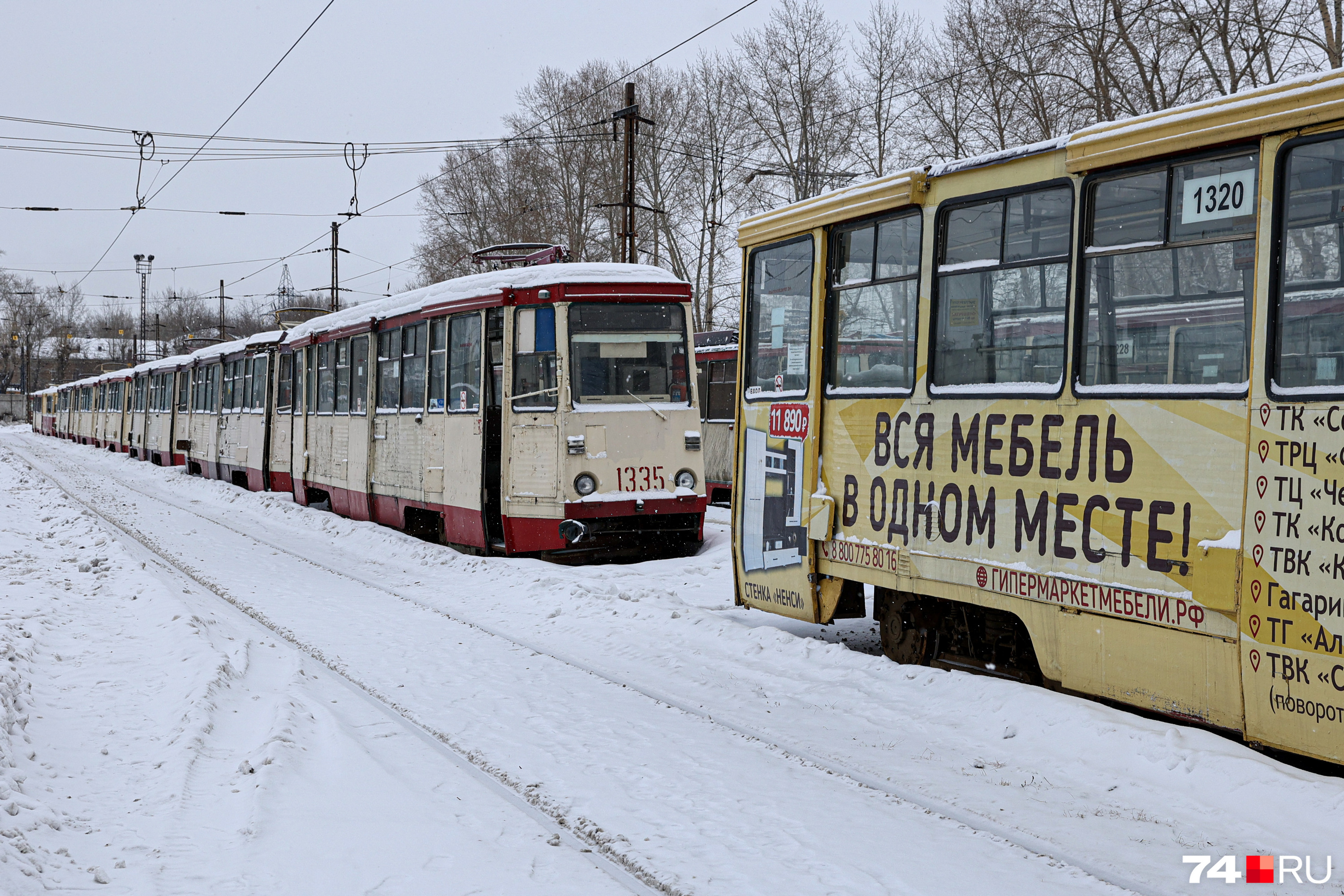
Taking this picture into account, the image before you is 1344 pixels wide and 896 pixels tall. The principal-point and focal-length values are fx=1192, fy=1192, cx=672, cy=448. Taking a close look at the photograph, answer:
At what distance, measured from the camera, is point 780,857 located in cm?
432

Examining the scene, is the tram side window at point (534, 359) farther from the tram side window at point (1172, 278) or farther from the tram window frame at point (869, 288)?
the tram side window at point (1172, 278)

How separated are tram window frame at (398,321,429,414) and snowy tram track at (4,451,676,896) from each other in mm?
3592

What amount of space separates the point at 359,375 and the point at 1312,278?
1429 cm

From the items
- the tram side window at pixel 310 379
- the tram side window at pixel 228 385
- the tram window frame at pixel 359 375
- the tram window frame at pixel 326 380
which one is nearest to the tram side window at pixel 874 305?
the tram window frame at pixel 359 375

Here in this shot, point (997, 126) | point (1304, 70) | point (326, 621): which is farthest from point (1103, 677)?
point (997, 126)

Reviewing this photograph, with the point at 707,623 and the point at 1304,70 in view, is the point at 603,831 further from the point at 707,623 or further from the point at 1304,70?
the point at 1304,70

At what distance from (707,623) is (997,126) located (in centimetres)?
2657

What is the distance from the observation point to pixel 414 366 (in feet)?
49.6

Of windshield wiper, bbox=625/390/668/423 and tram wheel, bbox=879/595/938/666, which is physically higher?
windshield wiper, bbox=625/390/668/423

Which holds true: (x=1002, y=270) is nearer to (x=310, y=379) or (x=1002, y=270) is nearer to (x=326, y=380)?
(x=326, y=380)

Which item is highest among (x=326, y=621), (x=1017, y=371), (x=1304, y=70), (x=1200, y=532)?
(x=1304, y=70)

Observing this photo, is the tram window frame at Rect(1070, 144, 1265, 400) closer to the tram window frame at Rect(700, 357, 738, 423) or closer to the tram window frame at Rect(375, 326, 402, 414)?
A: the tram window frame at Rect(375, 326, 402, 414)

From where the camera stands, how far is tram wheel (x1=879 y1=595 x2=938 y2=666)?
24.2ft

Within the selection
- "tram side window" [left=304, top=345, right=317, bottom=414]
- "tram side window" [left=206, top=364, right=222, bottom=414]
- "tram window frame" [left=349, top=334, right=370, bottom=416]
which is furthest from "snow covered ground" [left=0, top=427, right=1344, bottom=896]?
"tram side window" [left=206, top=364, right=222, bottom=414]
